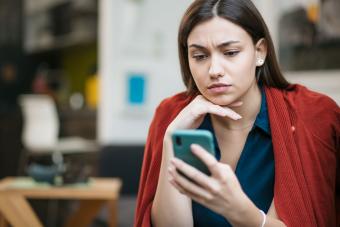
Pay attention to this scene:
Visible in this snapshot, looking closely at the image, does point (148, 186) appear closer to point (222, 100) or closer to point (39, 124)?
point (222, 100)


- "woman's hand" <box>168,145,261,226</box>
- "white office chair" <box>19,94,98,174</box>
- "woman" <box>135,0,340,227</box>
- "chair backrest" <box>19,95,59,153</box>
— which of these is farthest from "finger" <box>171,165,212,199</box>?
"chair backrest" <box>19,95,59,153</box>

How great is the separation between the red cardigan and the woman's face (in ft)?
0.55

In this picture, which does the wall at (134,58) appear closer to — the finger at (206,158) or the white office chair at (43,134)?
the white office chair at (43,134)

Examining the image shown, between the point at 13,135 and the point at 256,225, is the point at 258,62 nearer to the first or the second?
the point at 256,225

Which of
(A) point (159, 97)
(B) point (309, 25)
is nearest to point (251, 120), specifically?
(B) point (309, 25)

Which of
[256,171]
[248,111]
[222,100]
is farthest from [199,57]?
[256,171]

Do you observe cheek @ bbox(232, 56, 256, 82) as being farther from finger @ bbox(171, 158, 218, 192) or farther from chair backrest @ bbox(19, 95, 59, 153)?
chair backrest @ bbox(19, 95, 59, 153)

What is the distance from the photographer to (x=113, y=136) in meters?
3.71

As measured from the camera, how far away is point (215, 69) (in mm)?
1228

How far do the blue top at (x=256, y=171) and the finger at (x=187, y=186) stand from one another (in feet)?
1.15

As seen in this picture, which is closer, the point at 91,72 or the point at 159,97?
the point at 159,97

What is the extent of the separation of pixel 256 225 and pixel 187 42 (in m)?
0.49

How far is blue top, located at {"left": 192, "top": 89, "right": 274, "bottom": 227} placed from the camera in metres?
1.35

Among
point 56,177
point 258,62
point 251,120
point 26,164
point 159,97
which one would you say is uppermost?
point 258,62
